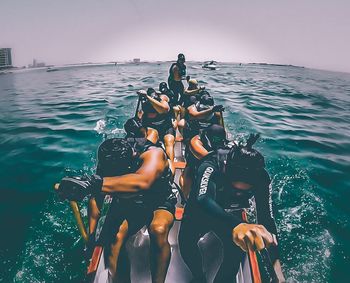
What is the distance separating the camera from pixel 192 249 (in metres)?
3.81

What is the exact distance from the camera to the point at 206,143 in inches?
186

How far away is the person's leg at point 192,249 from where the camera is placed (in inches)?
146

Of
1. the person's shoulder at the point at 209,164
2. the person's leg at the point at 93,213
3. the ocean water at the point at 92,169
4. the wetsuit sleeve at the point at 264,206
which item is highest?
the person's shoulder at the point at 209,164

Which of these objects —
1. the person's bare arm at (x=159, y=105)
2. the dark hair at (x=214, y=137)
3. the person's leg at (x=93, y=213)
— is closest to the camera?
the person's leg at (x=93, y=213)

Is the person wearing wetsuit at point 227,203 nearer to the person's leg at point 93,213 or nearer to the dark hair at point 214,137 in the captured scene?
the dark hair at point 214,137

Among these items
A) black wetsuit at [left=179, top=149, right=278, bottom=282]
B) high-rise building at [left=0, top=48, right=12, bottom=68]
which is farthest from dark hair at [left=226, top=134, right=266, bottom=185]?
high-rise building at [left=0, top=48, right=12, bottom=68]

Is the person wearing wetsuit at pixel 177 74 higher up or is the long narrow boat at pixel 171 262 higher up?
the person wearing wetsuit at pixel 177 74

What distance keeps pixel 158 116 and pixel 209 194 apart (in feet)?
16.0

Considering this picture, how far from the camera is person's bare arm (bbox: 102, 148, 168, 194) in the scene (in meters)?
2.80

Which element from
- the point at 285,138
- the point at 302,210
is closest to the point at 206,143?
the point at 302,210

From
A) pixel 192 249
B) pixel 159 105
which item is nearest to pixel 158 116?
pixel 159 105

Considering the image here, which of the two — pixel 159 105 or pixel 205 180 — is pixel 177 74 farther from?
pixel 205 180

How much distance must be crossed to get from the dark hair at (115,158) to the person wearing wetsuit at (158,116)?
12.6 feet

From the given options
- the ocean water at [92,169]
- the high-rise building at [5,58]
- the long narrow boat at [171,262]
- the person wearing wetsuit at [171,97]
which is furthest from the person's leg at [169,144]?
the high-rise building at [5,58]
